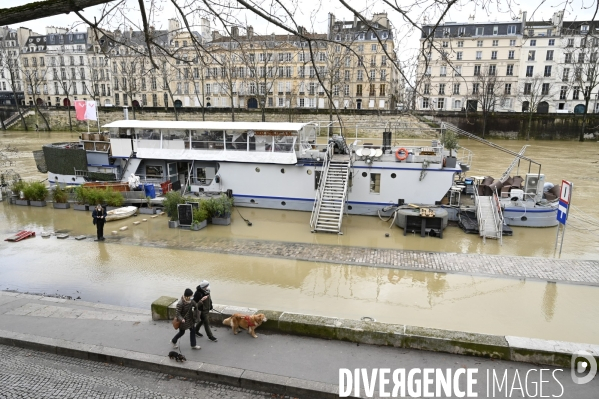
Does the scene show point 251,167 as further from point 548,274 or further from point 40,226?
point 548,274

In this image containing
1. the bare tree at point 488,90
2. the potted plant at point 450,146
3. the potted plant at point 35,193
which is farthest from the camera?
the bare tree at point 488,90

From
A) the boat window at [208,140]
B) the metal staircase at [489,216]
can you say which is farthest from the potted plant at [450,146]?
the boat window at [208,140]

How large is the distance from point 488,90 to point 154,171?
5551cm

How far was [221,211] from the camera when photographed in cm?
1931

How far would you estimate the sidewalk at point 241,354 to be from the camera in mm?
6715

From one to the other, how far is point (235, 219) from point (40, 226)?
896 centimetres

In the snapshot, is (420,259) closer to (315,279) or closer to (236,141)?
(315,279)

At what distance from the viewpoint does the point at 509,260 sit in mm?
14766

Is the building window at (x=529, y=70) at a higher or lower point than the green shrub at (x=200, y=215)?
higher

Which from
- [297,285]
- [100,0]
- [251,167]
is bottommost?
[297,285]

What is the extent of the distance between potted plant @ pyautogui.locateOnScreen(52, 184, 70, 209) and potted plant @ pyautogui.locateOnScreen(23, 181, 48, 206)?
0.95 metres

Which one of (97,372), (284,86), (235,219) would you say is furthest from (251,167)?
(284,86)

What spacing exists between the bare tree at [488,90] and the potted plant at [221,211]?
51.7 metres

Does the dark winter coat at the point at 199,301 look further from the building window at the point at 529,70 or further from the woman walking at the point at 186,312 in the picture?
the building window at the point at 529,70
